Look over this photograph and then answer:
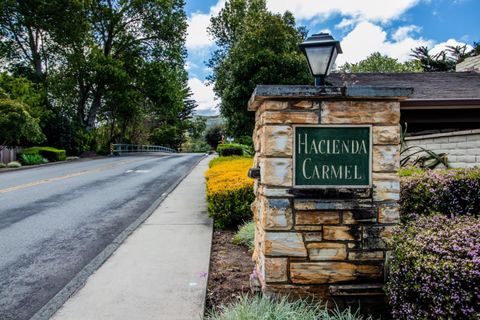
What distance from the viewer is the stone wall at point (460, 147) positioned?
6543 mm

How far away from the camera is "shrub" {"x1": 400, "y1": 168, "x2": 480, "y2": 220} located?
404cm

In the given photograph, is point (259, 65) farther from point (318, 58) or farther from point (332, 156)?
point (332, 156)

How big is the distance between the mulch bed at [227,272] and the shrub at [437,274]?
54.5 inches

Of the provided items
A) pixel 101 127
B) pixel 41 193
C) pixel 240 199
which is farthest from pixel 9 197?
pixel 101 127

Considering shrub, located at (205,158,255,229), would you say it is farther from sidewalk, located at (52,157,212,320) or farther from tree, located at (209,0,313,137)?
tree, located at (209,0,313,137)

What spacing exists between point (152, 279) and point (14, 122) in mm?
17627

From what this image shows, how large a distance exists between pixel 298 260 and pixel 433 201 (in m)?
1.87

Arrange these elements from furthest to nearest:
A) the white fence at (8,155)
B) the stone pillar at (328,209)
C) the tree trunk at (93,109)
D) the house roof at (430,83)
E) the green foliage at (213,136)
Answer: the green foliage at (213,136)
the tree trunk at (93,109)
the white fence at (8,155)
the house roof at (430,83)
the stone pillar at (328,209)

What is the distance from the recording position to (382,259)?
10.4 feet

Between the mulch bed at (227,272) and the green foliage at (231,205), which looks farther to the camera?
the green foliage at (231,205)

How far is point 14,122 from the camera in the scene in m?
18.3

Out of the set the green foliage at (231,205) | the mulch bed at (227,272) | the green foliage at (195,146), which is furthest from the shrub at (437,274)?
the green foliage at (195,146)

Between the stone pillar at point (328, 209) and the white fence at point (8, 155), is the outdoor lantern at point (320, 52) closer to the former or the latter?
the stone pillar at point (328, 209)

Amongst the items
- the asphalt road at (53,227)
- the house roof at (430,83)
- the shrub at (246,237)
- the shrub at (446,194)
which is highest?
the house roof at (430,83)
